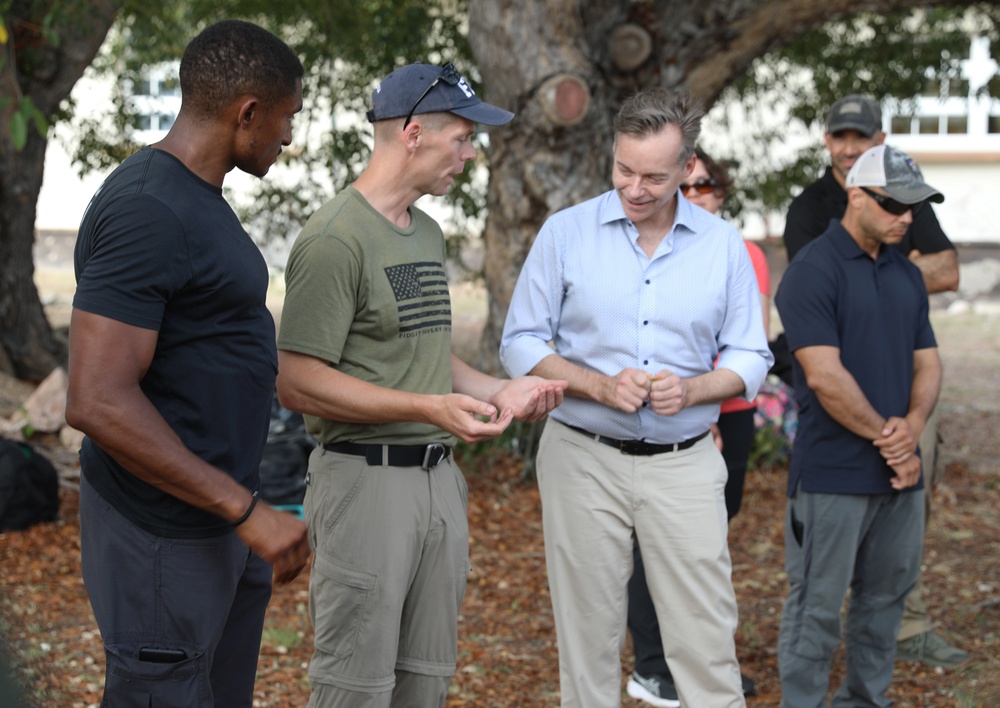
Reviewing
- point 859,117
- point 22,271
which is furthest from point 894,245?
point 22,271

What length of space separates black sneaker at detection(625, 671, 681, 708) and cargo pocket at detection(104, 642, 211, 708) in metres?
2.60

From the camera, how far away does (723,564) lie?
12.5ft

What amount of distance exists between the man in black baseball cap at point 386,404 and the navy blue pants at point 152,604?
50 centimetres

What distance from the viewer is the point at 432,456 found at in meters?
3.32

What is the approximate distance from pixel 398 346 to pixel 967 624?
392cm

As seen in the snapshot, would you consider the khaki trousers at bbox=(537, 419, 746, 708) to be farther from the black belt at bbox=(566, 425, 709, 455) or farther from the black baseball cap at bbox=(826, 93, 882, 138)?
the black baseball cap at bbox=(826, 93, 882, 138)

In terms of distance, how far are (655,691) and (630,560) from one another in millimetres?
1182

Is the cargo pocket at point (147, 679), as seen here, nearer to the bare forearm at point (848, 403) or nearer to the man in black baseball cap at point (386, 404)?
the man in black baseball cap at point (386, 404)

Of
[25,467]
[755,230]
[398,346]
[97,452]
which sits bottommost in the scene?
[25,467]

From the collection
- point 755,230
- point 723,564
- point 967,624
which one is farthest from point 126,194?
point 755,230

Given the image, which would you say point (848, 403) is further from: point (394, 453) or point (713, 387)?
point (394, 453)

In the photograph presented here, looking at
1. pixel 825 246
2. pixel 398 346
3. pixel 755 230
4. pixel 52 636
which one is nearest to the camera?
pixel 398 346

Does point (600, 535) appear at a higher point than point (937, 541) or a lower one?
higher

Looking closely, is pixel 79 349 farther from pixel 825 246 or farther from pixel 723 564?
pixel 825 246
